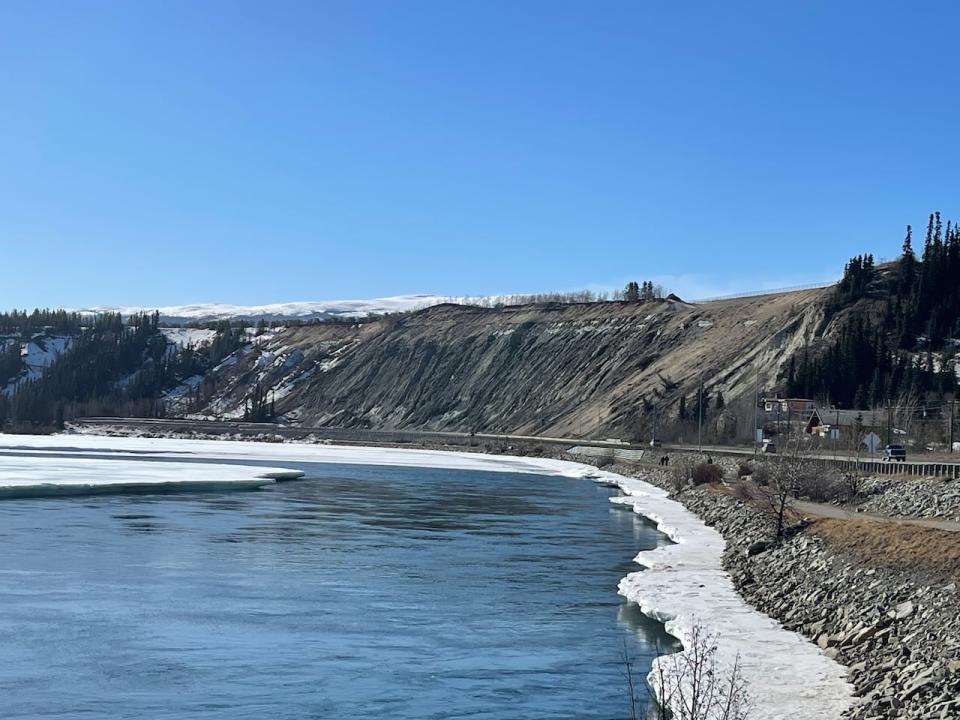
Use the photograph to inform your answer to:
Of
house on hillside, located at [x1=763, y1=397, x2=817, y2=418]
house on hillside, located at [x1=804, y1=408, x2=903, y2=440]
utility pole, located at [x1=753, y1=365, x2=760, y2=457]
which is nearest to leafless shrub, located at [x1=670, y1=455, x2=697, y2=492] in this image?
utility pole, located at [x1=753, y1=365, x2=760, y2=457]

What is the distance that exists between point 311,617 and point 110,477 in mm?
33659

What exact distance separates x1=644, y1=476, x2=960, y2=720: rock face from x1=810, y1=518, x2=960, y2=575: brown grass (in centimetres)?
28

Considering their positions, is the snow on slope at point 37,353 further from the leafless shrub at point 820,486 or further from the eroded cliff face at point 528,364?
the leafless shrub at point 820,486

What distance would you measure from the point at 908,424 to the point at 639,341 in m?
44.3

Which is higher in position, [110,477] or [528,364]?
[528,364]

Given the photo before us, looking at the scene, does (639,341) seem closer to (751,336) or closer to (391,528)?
(751,336)

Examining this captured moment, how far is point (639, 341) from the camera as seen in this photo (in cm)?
11838

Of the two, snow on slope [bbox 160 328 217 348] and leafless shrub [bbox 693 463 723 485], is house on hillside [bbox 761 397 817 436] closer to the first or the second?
leafless shrub [bbox 693 463 723 485]

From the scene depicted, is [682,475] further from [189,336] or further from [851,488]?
[189,336]

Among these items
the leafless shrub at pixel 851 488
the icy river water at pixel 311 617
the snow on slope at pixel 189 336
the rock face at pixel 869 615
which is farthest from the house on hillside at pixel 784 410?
the snow on slope at pixel 189 336

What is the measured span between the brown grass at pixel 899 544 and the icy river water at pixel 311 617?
451 centimetres

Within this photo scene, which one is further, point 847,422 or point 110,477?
point 847,422

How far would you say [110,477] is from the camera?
168 ft

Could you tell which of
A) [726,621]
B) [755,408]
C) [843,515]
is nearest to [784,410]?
[755,408]
